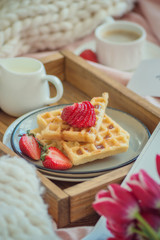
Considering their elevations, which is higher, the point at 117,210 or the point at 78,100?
the point at 117,210

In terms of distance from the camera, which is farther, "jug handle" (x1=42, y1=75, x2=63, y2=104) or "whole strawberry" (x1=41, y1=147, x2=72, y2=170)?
"jug handle" (x1=42, y1=75, x2=63, y2=104)

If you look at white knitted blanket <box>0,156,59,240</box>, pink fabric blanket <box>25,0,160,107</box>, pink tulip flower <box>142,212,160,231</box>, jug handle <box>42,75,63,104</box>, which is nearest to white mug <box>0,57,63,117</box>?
jug handle <box>42,75,63,104</box>

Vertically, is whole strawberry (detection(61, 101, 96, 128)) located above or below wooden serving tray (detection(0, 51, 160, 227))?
above

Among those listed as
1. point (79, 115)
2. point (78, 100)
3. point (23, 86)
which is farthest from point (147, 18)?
point (79, 115)

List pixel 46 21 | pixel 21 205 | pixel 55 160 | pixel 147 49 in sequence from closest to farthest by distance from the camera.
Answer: pixel 21 205
pixel 55 160
pixel 46 21
pixel 147 49

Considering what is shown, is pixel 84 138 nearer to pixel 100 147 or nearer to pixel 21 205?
pixel 100 147

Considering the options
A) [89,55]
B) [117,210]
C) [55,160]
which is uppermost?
[117,210]

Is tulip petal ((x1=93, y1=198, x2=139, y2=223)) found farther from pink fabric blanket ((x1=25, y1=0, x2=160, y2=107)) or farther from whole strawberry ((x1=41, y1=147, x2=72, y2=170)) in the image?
pink fabric blanket ((x1=25, y1=0, x2=160, y2=107))
